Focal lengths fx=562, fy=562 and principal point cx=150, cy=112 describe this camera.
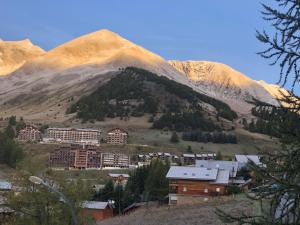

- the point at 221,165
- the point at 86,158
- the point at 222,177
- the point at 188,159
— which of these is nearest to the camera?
the point at 222,177

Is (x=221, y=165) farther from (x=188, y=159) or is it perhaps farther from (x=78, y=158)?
(x=78, y=158)

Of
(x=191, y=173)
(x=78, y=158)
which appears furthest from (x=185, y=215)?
(x=78, y=158)

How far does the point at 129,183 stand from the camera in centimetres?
8906

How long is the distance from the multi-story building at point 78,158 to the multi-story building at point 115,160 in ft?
6.04

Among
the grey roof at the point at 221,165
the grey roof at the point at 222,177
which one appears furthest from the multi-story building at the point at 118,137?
the grey roof at the point at 222,177

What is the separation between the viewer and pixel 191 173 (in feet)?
275

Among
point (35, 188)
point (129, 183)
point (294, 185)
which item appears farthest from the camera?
point (129, 183)

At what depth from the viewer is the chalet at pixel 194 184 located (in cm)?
8069

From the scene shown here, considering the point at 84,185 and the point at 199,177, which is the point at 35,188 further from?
the point at 199,177

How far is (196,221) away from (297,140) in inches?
1643

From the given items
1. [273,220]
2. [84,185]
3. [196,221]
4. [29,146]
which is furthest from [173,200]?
[29,146]

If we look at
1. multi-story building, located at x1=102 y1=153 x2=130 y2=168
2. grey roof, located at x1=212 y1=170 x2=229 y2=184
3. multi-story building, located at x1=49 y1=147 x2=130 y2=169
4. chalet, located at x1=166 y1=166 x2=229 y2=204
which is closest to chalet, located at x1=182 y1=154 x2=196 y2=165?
multi-story building, located at x1=102 y1=153 x2=130 y2=168

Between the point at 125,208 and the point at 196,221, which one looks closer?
the point at 196,221

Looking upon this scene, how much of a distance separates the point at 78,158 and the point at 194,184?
93.2 m
